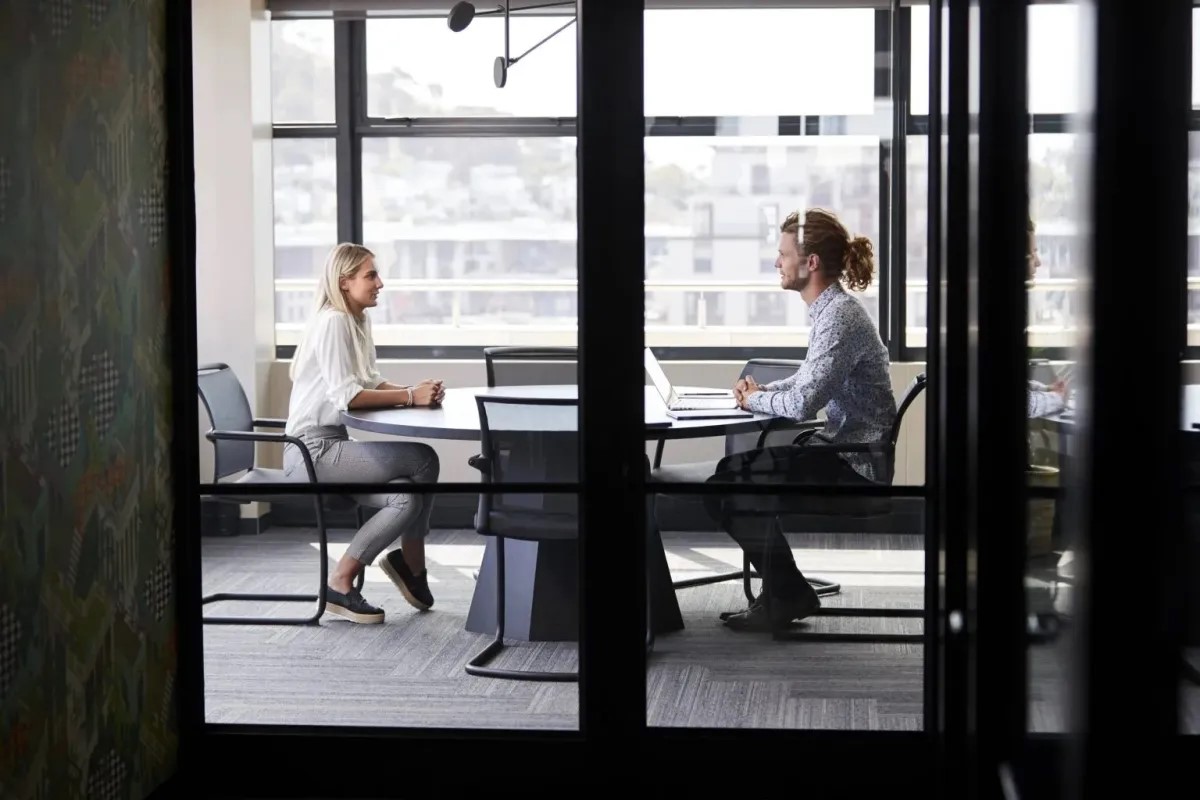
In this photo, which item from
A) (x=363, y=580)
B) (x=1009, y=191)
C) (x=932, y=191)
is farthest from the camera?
(x=363, y=580)

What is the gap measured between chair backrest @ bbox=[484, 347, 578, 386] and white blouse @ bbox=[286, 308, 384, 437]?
25cm

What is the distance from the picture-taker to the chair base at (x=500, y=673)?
310cm

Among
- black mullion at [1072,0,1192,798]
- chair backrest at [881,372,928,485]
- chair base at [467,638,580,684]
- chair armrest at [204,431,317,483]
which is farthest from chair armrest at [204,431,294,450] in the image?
black mullion at [1072,0,1192,798]

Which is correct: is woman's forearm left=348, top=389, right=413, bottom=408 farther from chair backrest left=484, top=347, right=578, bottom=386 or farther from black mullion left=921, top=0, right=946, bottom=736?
black mullion left=921, top=0, right=946, bottom=736

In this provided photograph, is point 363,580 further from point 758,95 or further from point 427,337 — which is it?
point 758,95

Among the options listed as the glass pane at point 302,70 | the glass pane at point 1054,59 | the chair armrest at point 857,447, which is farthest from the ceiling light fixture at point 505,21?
the glass pane at point 1054,59

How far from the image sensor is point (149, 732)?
2.97 metres

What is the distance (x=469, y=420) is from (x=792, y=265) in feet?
2.53

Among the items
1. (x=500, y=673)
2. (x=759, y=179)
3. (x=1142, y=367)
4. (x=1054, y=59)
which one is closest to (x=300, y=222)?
(x=759, y=179)

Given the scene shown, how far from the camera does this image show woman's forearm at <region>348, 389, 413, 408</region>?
9.80ft

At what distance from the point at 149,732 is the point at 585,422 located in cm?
113

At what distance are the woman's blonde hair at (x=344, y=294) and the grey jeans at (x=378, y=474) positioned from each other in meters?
0.19

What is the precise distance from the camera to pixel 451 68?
293 centimetres

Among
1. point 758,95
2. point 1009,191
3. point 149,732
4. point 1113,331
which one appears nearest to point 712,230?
point 758,95
